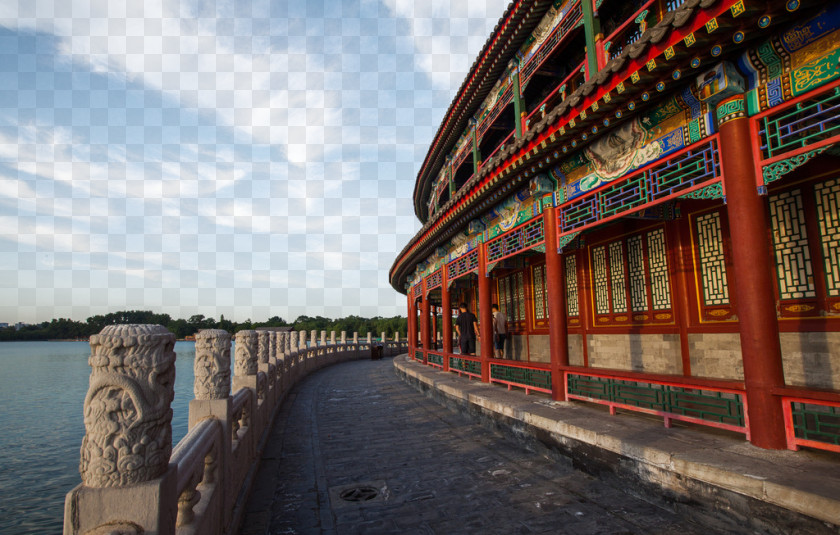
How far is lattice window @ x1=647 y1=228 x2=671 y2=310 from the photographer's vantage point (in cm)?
632

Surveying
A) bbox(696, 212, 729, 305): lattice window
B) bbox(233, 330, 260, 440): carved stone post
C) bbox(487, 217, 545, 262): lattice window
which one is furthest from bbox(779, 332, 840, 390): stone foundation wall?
bbox(233, 330, 260, 440): carved stone post

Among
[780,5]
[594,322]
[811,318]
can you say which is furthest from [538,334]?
[780,5]

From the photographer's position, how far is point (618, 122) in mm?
5133

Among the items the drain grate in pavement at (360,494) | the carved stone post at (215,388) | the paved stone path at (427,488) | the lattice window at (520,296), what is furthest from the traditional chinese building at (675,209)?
the carved stone post at (215,388)

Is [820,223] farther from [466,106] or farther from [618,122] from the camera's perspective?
[466,106]

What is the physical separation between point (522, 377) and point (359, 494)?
3835 mm

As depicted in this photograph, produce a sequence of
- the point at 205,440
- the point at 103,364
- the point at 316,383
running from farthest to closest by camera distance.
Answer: the point at 316,383, the point at 205,440, the point at 103,364

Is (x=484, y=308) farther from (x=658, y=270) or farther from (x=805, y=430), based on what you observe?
(x=805, y=430)

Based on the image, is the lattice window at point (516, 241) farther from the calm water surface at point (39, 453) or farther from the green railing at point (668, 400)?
the calm water surface at point (39, 453)

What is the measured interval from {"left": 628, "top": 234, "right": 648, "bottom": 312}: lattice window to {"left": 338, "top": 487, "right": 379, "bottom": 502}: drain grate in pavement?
190 inches

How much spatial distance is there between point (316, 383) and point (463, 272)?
22.6 feet

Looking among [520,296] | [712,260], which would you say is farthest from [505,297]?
[712,260]

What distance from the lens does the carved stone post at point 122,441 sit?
5.93 feet

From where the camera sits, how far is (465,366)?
32.4ft
